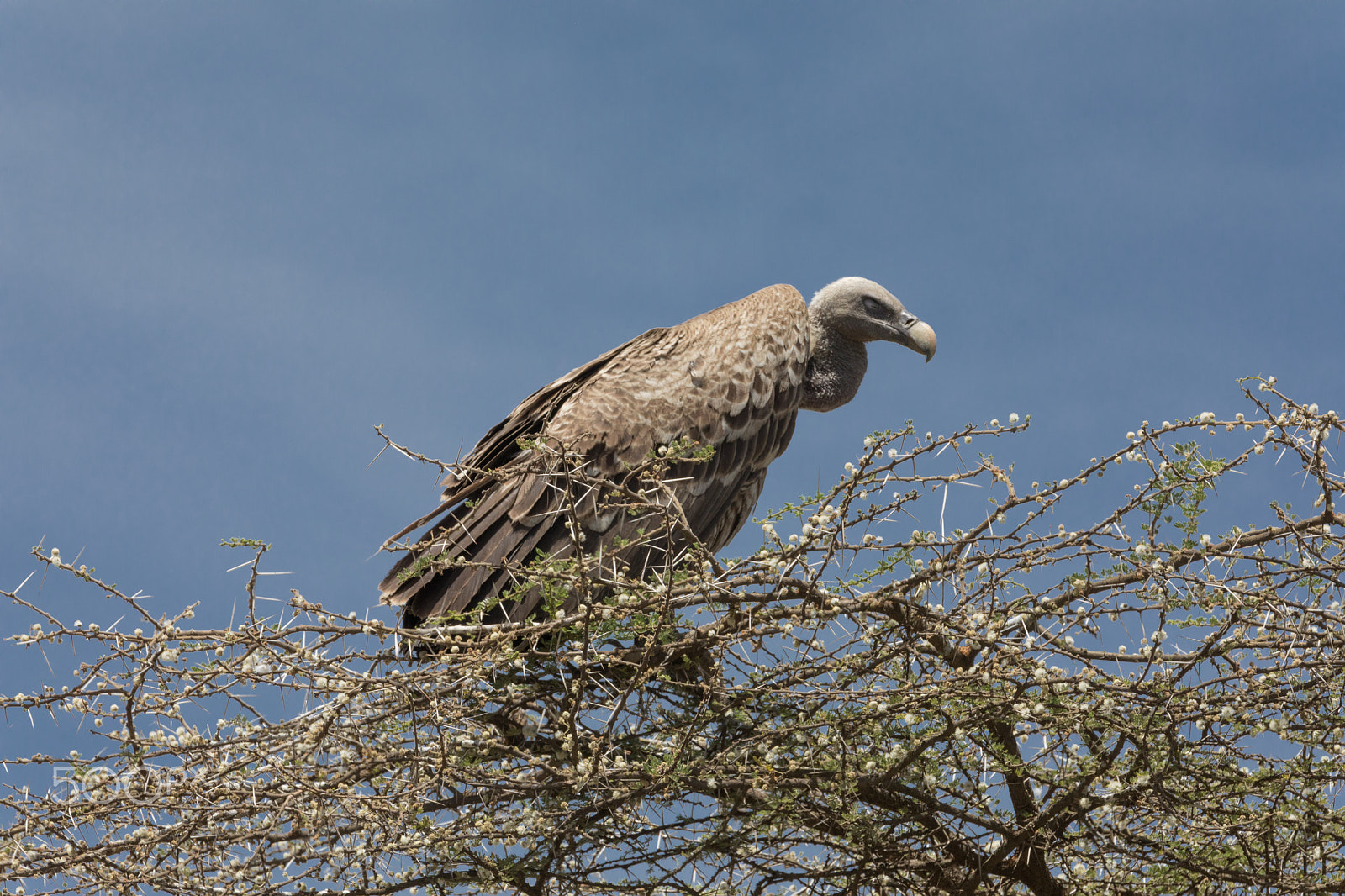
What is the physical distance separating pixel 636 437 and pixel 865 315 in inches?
108

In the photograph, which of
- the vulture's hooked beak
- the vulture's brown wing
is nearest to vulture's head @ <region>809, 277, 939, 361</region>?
the vulture's hooked beak

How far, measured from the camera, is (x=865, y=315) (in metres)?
8.48

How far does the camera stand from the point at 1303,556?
4.30 metres

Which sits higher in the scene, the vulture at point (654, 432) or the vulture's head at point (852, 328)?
the vulture's head at point (852, 328)

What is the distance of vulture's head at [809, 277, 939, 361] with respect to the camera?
8469 mm

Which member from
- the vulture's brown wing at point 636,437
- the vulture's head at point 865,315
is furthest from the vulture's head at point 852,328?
the vulture's brown wing at point 636,437

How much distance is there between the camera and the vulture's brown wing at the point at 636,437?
215 inches

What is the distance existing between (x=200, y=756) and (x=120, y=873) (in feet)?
1.74

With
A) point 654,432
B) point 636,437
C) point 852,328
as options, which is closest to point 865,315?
point 852,328

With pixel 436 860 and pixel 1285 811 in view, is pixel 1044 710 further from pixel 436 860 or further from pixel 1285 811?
pixel 436 860

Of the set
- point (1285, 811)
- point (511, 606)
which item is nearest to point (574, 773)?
point (511, 606)

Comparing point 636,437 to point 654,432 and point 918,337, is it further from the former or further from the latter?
point 918,337

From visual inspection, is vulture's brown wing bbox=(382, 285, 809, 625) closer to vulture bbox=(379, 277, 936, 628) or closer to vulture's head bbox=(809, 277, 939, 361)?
vulture bbox=(379, 277, 936, 628)

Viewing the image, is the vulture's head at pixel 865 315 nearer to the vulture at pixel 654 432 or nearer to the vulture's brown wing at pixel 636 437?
the vulture at pixel 654 432
